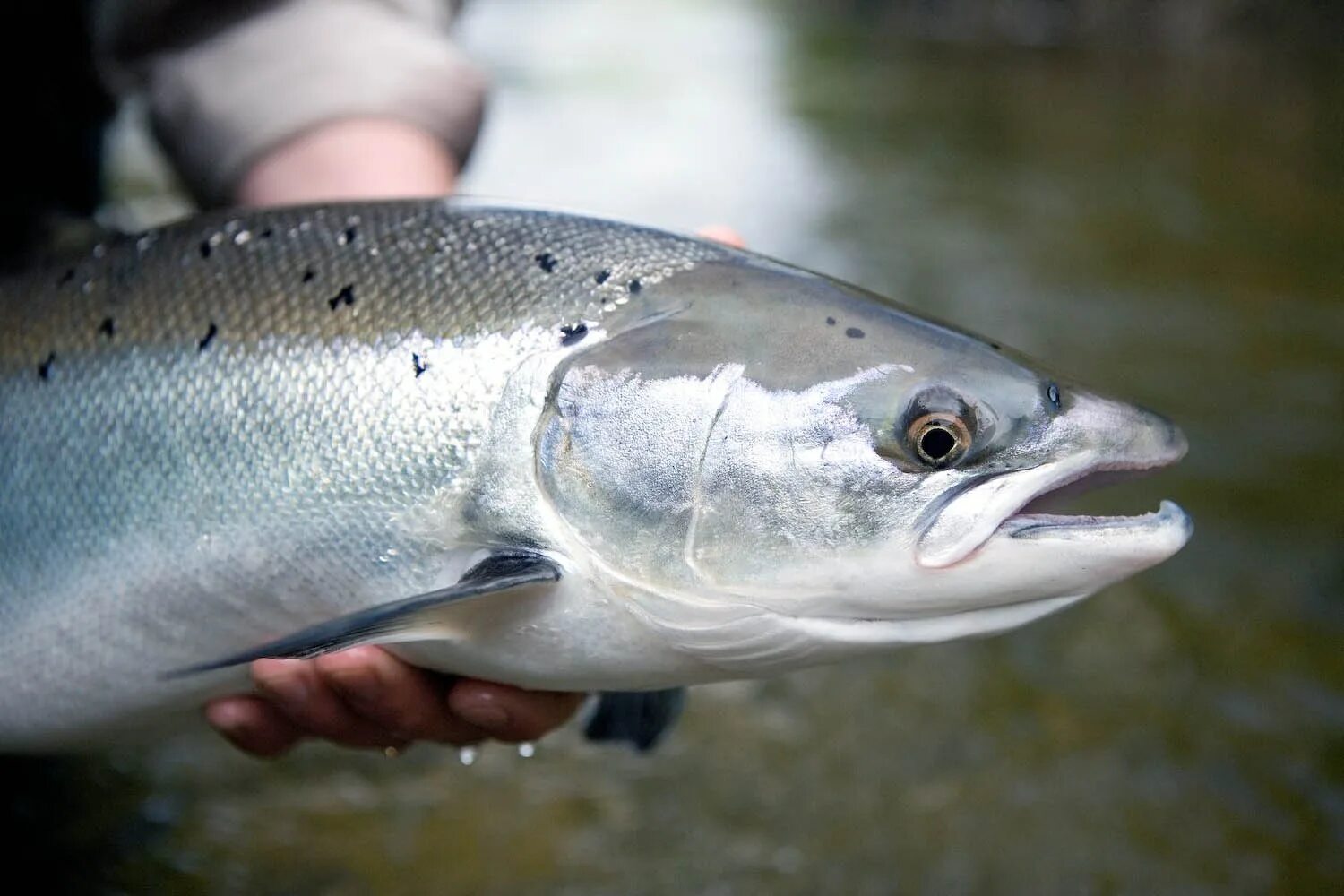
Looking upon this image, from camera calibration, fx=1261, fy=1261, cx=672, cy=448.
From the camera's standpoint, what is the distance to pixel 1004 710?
9.86 feet

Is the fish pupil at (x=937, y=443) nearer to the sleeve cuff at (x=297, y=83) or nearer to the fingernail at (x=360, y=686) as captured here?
the fingernail at (x=360, y=686)

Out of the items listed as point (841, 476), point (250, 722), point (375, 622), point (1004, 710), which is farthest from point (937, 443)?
point (1004, 710)

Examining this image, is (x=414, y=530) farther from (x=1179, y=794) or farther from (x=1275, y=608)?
(x=1275, y=608)

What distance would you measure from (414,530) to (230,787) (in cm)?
144

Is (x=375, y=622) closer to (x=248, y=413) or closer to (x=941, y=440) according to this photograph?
(x=248, y=413)

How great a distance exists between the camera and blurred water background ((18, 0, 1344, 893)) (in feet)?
8.00

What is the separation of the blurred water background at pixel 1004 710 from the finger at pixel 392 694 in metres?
0.61

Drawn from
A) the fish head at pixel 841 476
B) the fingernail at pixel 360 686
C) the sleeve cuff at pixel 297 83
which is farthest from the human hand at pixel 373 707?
the sleeve cuff at pixel 297 83

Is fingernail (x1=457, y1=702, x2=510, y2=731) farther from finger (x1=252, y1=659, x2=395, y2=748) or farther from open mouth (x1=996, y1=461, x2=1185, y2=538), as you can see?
open mouth (x1=996, y1=461, x2=1185, y2=538)

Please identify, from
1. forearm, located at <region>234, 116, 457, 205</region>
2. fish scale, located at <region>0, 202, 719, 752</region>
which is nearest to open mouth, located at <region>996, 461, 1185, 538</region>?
fish scale, located at <region>0, 202, 719, 752</region>

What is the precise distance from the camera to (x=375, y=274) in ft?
4.97

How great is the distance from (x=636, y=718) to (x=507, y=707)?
253mm

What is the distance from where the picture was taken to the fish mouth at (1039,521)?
4.15ft

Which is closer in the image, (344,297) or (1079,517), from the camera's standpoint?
(1079,517)
